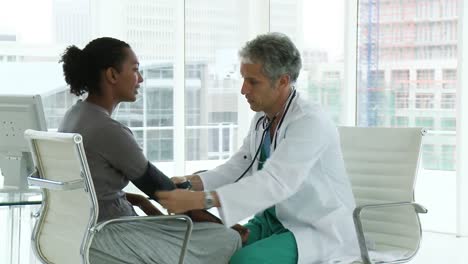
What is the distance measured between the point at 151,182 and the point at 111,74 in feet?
1.30

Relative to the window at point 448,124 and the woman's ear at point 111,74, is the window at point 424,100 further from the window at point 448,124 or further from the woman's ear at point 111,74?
the woman's ear at point 111,74

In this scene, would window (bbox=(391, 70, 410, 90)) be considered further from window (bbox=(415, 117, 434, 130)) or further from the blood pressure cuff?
the blood pressure cuff

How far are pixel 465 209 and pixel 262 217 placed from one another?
314 cm

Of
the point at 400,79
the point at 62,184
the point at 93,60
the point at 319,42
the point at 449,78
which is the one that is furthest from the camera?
the point at 319,42

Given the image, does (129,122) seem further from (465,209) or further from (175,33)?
(465,209)

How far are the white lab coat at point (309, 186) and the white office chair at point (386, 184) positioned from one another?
13 cm

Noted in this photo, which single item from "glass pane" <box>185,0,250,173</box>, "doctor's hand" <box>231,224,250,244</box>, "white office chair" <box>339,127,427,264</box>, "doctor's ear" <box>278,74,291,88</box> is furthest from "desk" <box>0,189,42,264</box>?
"glass pane" <box>185,0,250,173</box>

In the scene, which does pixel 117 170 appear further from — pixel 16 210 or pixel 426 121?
pixel 426 121

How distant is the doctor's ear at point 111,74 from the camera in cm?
237

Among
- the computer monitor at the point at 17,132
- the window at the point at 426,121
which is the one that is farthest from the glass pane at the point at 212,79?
the computer monitor at the point at 17,132

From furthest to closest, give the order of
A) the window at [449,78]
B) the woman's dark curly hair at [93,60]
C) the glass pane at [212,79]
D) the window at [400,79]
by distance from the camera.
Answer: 1. the glass pane at [212,79]
2. the window at [400,79]
3. the window at [449,78]
4. the woman's dark curly hair at [93,60]

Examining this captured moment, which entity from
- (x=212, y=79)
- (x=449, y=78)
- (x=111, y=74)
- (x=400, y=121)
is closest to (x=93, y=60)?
(x=111, y=74)

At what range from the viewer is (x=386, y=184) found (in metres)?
2.59

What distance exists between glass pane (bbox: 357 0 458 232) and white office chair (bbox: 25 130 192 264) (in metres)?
3.96
